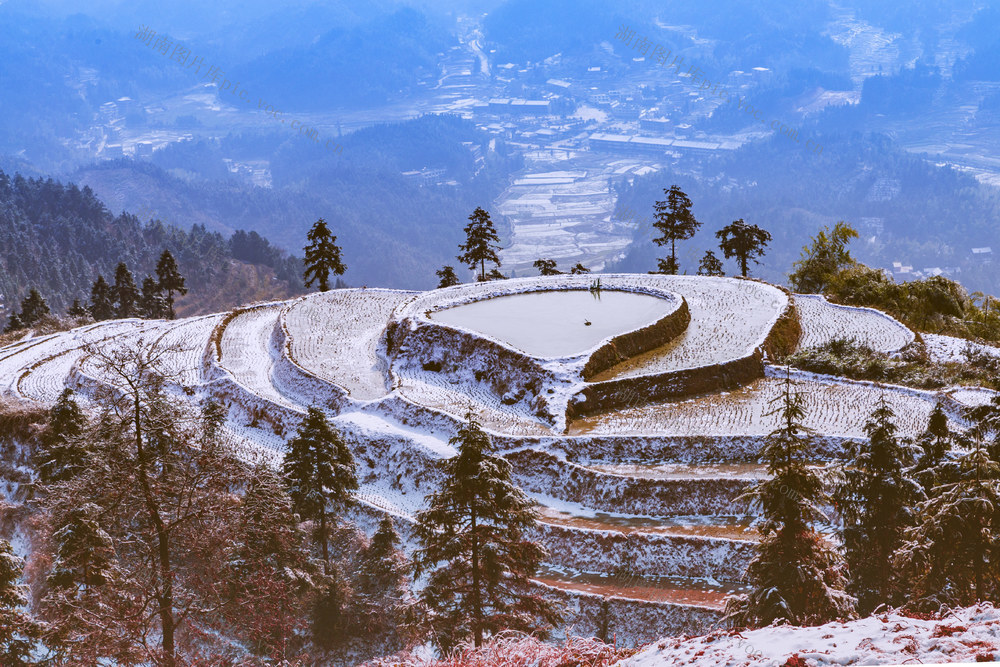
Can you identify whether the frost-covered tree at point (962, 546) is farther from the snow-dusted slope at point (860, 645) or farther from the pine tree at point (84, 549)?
the pine tree at point (84, 549)

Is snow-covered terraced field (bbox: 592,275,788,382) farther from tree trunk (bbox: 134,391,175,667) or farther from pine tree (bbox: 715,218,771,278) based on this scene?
tree trunk (bbox: 134,391,175,667)

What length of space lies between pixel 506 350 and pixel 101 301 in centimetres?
5187

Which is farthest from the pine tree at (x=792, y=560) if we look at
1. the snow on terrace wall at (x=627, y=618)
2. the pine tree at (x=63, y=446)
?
the pine tree at (x=63, y=446)

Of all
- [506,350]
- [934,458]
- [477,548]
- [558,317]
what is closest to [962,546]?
[934,458]

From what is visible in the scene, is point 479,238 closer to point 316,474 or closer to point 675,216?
point 675,216

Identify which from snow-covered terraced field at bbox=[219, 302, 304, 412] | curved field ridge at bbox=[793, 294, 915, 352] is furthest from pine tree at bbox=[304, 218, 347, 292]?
curved field ridge at bbox=[793, 294, 915, 352]

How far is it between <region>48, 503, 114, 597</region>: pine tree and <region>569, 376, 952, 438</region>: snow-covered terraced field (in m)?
14.3

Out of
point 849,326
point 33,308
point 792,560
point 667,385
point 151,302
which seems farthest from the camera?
point 151,302

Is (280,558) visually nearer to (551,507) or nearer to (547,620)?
(547,620)

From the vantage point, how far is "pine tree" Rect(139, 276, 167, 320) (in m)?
68.1

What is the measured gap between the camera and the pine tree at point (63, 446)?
15008mm

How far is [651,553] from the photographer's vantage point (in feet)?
59.7

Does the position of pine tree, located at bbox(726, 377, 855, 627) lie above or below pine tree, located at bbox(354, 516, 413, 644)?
above

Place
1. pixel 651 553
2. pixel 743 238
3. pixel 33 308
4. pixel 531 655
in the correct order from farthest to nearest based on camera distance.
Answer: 1. pixel 33 308
2. pixel 743 238
3. pixel 651 553
4. pixel 531 655
